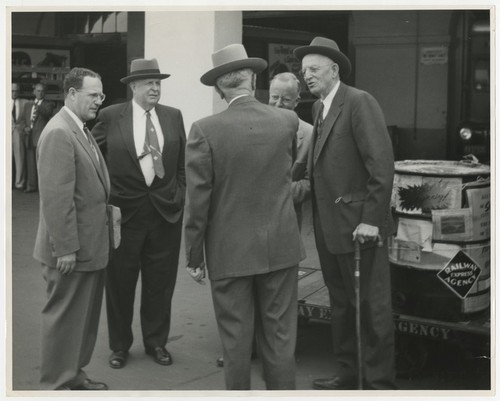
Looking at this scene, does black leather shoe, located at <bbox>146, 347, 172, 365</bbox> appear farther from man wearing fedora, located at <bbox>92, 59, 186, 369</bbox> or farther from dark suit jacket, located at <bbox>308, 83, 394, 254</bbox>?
dark suit jacket, located at <bbox>308, 83, 394, 254</bbox>

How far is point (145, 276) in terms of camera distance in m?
5.28

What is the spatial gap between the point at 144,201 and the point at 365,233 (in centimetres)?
159

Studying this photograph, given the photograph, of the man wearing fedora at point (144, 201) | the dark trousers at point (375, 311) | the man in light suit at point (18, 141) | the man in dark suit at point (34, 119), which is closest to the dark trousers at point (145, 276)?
the man wearing fedora at point (144, 201)

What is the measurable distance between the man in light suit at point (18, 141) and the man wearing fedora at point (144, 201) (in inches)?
282

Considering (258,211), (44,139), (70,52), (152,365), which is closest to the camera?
(258,211)

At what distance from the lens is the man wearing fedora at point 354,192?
429 centimetres

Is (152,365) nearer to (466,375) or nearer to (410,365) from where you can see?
(410,365)

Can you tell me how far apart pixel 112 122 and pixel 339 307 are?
6.39 feet

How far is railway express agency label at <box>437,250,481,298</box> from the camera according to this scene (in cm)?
461

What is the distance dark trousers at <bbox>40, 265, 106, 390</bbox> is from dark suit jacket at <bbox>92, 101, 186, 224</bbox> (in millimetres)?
755

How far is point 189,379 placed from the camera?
4.93 meters

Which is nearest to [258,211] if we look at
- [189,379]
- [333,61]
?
[333,61]

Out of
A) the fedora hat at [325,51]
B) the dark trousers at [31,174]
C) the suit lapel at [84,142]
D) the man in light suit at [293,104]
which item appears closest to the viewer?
the suit lapel at [84,142]

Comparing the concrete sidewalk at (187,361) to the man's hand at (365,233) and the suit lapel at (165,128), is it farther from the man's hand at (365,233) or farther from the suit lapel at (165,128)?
the suit lapel at (165,128)
